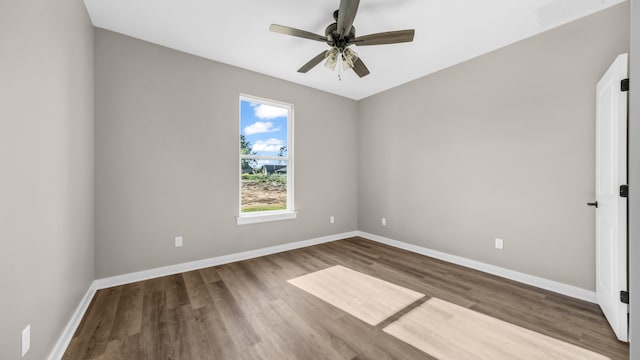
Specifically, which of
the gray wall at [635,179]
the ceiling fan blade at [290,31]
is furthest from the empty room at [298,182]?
the gray wall at [635,179]

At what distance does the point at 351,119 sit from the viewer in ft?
16.4

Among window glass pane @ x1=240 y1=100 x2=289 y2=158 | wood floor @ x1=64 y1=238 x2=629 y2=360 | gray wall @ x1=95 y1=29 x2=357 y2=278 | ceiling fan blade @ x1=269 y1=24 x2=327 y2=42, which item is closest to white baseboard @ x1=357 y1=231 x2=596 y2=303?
wood floor @ x1=64 y1=238 x2=629 y2=360

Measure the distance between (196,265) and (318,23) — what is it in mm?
3062

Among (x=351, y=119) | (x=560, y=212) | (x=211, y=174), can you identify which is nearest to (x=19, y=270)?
(x=211, y=174)

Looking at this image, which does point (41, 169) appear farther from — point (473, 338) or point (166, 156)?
point (473, 338)

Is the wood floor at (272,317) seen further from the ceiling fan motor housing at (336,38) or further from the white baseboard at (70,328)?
the ceiling fan motor housing at (336,38)

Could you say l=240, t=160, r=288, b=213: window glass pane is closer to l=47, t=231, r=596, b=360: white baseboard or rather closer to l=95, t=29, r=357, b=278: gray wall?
l=95, t=29, r=357, b=278: gray wall

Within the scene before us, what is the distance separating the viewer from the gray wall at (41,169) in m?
1.33

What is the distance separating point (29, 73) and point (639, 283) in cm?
260

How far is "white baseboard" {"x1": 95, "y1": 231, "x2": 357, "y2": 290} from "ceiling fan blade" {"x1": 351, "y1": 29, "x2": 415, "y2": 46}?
290 centimetres

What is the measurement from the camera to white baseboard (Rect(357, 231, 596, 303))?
2545mm

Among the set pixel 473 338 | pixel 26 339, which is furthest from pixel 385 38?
pixel 26 339

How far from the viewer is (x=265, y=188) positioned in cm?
402

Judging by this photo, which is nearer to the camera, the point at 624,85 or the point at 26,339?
the point at 26,339
